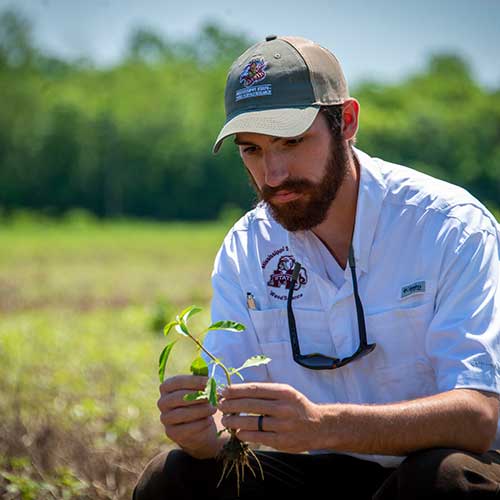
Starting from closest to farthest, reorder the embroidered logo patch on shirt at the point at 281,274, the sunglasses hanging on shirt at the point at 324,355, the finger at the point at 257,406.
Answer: the finger at the point at 257,406 → the sunglasses hanging on shirt at the point at 324,355 → the embroidered logo patch on shirt at the point at 281,274

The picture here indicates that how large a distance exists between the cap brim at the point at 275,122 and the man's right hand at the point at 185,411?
30.6 inches

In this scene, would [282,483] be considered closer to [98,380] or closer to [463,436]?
[463,436]

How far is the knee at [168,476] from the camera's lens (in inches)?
118

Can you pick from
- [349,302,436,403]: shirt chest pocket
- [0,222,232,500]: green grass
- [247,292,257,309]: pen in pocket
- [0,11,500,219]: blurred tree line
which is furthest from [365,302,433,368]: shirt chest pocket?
[0,11,500,219]: blurred tree line

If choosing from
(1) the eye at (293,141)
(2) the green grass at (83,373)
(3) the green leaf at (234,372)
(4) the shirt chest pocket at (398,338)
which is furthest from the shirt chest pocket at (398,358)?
(2) the green grass at (83,373)

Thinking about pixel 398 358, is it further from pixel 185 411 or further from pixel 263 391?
pixel 185 411

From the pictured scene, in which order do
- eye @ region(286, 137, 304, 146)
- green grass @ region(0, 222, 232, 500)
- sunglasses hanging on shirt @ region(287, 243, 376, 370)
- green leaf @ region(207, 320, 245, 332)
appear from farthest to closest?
green grass @ region(0, 222, 232, 500) < eye @ region(286, 137, 304, 146) < sunglasses hanging on shirt @ region(287, 243, 376, 370) < green leaf @ region(207, 320, 245, 332)

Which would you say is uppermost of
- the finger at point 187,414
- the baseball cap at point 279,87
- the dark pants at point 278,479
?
the baseball cap at point 279,87

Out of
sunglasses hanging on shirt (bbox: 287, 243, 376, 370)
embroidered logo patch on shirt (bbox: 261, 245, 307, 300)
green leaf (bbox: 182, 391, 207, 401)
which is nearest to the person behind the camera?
green leaf (bbox: 182, 391, 207, 401)

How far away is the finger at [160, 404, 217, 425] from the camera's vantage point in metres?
2.79

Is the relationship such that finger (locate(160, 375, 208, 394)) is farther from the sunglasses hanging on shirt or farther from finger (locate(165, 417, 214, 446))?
the sunglasses hanging on shirt

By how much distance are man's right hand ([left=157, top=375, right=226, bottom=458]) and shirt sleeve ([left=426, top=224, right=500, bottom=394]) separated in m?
0.67

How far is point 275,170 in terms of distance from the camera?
3012 mm

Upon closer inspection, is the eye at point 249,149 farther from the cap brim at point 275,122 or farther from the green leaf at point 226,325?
the green leaf at point 226,325
